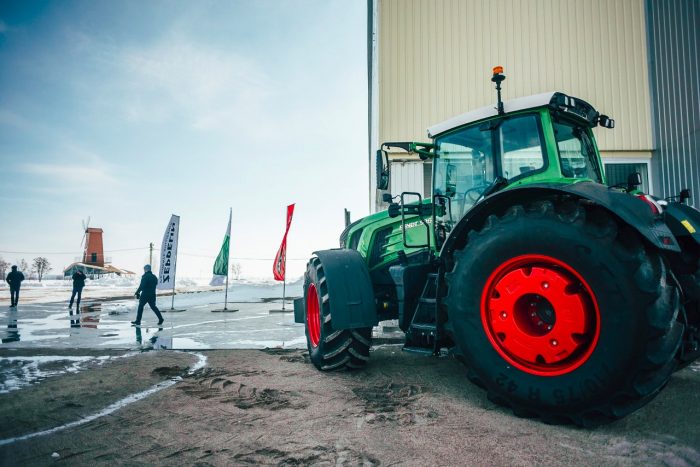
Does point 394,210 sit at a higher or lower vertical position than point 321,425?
higher

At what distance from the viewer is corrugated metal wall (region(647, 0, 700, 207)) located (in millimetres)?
7730

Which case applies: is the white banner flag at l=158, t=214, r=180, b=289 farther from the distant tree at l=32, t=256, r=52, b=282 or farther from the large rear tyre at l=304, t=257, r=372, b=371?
the distant tree at l=32, t=256, r=52, b=282

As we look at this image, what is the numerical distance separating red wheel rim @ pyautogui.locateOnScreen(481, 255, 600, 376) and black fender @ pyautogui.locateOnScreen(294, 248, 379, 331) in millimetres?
1382

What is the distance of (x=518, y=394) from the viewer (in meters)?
2.54

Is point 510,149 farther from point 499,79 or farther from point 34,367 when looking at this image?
point 34,367

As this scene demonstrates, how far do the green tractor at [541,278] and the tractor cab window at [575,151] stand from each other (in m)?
0.02

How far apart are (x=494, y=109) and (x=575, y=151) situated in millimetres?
779

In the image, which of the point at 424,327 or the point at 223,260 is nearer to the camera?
the point at 424,327

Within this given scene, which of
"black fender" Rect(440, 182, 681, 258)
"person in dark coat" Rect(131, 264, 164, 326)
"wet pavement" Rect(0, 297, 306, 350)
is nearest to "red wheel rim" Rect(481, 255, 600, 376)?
"black fender" Rect(440, 182, 681, 258)

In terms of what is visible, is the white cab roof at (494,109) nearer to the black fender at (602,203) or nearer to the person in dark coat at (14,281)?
the black fender at (602,203)

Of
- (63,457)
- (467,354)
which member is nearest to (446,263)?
(467,354)

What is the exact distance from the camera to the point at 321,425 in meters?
2.62

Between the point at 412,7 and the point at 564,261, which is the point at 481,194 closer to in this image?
the point at 564,261

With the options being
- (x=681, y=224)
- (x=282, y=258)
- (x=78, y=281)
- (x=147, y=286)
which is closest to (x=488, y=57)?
(x=681, y=224)
